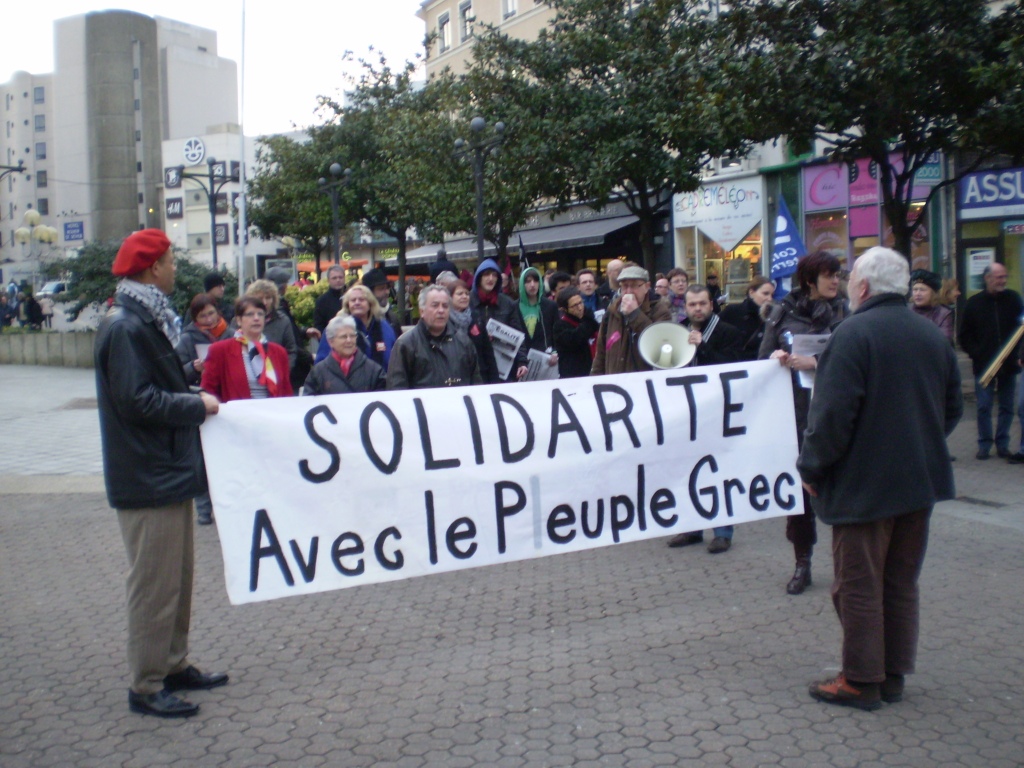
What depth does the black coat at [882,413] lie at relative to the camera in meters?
3.95

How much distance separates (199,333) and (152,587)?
439 centimetres

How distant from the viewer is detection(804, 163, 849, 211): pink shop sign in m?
23.5

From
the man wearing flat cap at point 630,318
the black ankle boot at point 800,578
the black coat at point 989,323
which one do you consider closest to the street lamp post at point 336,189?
the black coat at point 989,323

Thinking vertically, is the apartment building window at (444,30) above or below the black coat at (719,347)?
above

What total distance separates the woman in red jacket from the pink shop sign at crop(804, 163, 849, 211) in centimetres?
1852

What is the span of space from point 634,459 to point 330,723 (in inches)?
77.6

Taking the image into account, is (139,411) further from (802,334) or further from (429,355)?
(802,334)

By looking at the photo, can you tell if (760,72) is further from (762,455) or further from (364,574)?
(364,574)

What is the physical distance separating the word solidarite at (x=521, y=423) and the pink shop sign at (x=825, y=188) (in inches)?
754

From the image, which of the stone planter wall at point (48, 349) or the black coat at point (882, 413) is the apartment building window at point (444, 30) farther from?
the black coat at point (882, 413)

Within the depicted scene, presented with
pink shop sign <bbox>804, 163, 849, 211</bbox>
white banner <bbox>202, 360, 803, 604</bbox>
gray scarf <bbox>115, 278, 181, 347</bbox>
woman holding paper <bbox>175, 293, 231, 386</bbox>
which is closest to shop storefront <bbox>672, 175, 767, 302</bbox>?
pink shop sign <bbox>804, 163, 849, 211</bbox>

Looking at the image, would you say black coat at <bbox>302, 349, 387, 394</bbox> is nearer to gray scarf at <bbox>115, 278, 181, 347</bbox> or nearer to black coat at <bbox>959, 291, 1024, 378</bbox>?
gray scarf at <bbox>115, 278, 181, 347</bbox>

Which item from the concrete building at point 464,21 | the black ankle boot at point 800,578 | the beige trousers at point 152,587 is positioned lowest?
the black ankle boot at point 800,578

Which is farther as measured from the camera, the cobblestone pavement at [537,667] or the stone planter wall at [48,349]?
the stone planter wall at [48,349]
